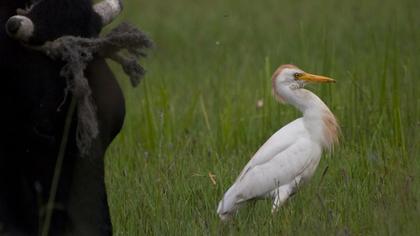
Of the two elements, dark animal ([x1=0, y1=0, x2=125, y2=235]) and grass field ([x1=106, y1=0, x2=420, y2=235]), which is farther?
grass field ([x1=106, y1=0, x2=420, y2=235])

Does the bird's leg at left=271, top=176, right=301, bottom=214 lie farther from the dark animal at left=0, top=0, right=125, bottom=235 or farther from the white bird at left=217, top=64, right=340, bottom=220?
the dark animal at left=0, top=0, right=125, bottom=235

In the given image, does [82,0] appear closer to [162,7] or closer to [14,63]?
[14,63]

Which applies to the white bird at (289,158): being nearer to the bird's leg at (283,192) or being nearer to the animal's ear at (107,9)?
the bird's leg at (283,192)

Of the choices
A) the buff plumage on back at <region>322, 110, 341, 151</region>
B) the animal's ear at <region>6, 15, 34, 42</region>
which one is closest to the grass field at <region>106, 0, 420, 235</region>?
the buff plumage on back at <region>322, 110, 341, 151</region>

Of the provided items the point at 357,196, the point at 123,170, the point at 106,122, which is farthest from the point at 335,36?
the point at 106,122

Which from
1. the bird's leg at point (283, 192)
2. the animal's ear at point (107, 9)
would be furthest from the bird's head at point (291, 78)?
the animal's ear at point (107, 9)

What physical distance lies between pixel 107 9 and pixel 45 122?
1.82 ft

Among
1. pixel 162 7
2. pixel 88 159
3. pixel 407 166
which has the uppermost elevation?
pixel 88 159

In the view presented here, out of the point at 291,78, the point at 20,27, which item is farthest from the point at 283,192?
the point at 20,27

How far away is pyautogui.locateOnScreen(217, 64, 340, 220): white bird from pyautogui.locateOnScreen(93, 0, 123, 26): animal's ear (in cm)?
123

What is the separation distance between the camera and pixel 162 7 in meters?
13.9

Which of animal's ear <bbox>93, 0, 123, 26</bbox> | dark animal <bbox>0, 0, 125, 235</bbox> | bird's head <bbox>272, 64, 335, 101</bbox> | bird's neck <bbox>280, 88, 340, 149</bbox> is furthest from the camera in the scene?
bird's head <bbox>272, 64, 335, 101</bbox>

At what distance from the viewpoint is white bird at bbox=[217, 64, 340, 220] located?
18.9 ft

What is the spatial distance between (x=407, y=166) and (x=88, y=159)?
6.07ft
